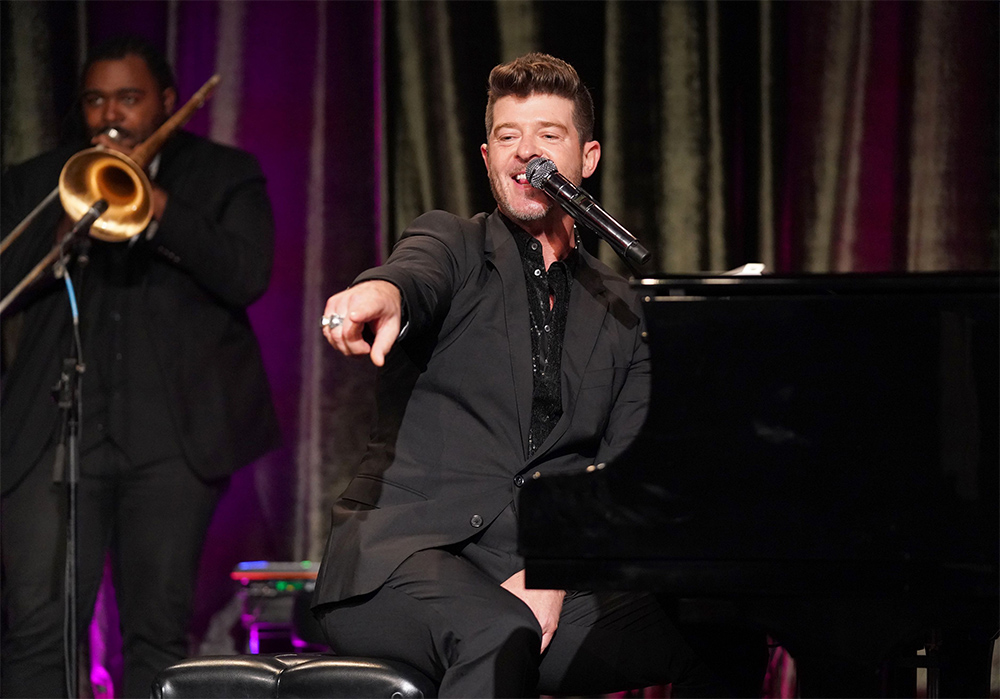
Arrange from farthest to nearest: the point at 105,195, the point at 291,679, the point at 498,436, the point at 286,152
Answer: the point at 286,152, the point at 105,195, the point at 498,436, the point at 291,679

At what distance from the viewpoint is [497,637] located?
2066 millimetres

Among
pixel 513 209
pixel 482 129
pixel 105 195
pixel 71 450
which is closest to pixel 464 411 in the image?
pixel 513 209

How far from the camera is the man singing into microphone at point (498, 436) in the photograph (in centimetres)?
216

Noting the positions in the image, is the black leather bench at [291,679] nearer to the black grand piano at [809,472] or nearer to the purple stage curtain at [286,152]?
the black grand piano at [809,472]

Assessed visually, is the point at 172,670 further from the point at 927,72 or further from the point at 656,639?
the point at 927,72

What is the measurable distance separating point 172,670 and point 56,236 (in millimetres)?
2007

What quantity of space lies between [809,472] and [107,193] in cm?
271

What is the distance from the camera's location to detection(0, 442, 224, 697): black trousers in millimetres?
3492

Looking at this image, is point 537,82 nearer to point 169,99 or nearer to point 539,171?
point 539,171

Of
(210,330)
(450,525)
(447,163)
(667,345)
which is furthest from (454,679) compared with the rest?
(447,163)

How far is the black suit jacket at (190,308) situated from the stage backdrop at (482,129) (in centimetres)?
34

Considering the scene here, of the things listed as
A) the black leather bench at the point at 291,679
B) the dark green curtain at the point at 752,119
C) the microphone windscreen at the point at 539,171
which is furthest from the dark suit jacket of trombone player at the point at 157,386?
the microphone windscreen at the point at 539,171

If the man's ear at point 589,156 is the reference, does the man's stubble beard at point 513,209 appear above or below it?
below

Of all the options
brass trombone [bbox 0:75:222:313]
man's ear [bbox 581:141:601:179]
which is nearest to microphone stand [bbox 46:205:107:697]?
brass trombone [bbox 0:75:222:313]
